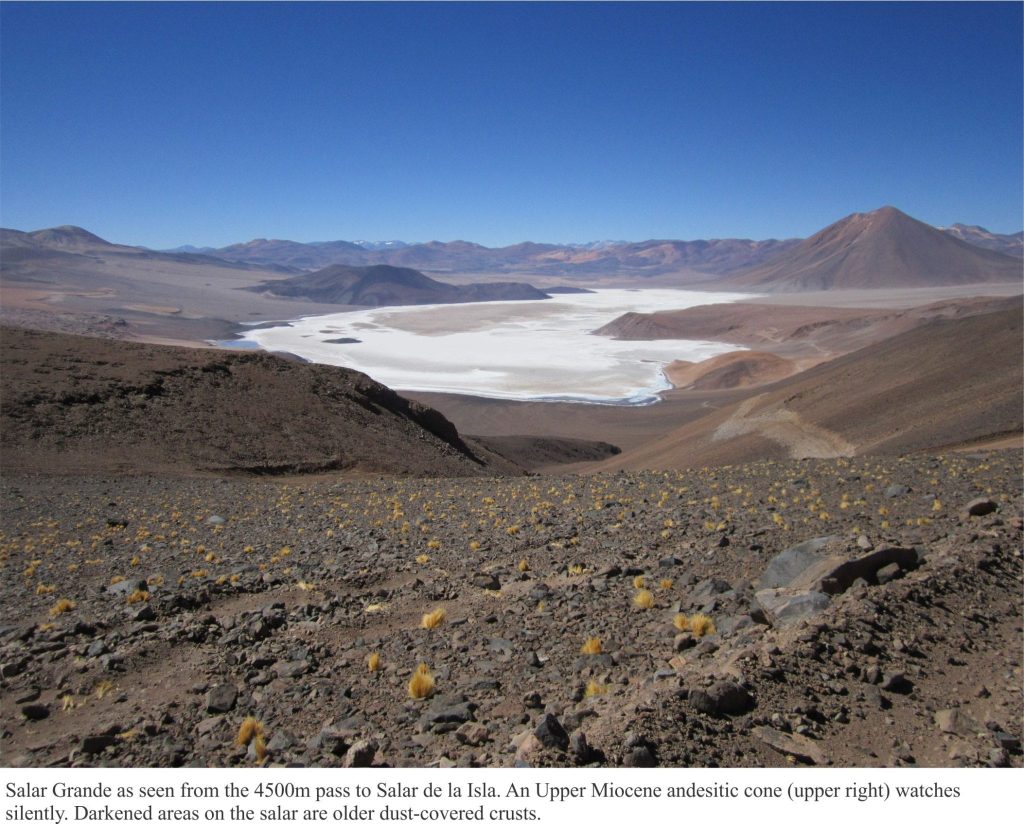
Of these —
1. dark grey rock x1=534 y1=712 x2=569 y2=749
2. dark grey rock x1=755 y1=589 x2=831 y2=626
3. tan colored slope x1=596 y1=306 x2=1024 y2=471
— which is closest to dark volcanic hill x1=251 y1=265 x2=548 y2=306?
tan colored slope x1=596 y1=306 x2=1024 y2=471

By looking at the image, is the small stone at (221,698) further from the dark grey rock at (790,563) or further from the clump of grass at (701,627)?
the dark grey rock at (790,563)

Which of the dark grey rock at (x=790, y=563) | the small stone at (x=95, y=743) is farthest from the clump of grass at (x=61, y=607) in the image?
the dark grey rock at (x=790, y=563)

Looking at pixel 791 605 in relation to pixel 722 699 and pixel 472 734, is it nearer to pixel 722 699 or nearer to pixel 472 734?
pixel 722 699

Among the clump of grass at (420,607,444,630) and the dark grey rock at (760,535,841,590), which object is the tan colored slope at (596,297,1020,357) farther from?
the clump of grass at (420,607,444,630)

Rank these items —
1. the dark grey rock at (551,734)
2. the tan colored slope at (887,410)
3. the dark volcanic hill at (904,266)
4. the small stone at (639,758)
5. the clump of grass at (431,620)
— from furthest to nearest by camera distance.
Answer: the dark volcanic hill at (904,266), the tan colored slope at (887,410), the clump of grass at (431,620), the dark grey rock at (551,734), the small stone at (639,758)

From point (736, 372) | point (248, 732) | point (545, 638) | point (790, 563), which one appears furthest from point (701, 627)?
point (736, 372)
